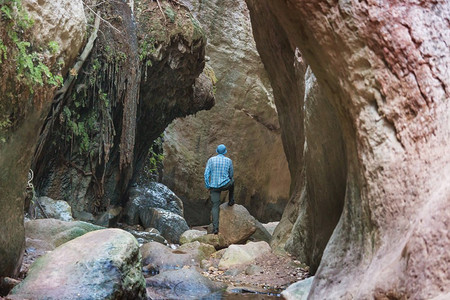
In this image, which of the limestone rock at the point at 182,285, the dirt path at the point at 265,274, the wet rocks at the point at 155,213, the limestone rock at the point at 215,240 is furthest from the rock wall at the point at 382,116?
the wet rocks at the point at 155,213

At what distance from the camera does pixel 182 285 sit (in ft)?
22.1

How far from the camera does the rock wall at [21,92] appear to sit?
4.82 metres

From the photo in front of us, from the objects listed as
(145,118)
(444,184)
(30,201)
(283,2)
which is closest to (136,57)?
(145,118)

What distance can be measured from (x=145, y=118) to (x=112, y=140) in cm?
223

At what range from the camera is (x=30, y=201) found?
871 centimetres

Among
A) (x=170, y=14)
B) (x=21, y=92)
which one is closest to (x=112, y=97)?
(x=170, y=14)

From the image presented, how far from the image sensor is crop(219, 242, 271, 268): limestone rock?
8.38 m

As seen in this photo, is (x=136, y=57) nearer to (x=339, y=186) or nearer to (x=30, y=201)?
(x=30, y=201)

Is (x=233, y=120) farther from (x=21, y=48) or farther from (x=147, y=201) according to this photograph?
(x=21, y=48)

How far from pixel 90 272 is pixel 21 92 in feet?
5.73

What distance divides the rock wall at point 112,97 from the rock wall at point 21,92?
3954mm

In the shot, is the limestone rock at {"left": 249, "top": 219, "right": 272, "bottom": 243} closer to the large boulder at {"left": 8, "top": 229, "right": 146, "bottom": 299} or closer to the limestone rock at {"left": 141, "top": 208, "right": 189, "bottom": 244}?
the limestone rock at {"left": 141, "top": 208, "right": 189, "bottom": 244}

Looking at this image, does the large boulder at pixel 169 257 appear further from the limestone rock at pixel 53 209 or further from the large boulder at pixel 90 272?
the large boulder at pixel 90 272

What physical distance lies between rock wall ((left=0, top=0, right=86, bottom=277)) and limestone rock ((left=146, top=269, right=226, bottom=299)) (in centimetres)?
181
